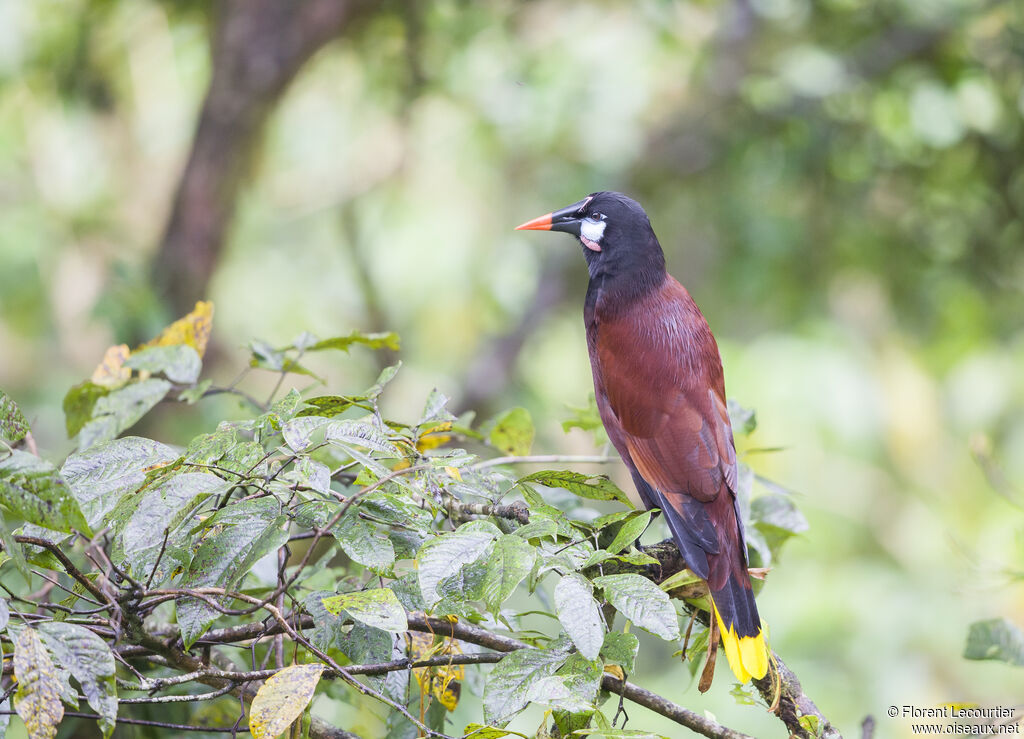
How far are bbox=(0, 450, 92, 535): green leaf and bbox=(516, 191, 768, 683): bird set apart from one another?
731 millimetres

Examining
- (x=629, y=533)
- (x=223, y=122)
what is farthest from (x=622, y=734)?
(x=223, y=122)

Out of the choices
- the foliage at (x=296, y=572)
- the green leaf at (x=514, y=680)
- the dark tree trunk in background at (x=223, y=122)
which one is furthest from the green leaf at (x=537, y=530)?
the dark tree trunk in background at (x=223, y=122)

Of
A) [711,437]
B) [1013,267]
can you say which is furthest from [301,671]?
[1013,267]

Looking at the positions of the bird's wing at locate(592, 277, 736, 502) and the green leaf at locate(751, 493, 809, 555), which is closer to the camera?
the green leaf at locate(751, 493, 809, 555)

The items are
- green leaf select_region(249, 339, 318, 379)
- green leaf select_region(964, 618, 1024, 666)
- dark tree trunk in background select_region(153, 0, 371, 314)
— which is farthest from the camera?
dark tree trunk in background select_region(153, 0, 371, 314)

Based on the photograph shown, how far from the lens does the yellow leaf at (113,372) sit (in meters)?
1.27

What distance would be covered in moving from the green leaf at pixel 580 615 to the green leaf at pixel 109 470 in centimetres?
38

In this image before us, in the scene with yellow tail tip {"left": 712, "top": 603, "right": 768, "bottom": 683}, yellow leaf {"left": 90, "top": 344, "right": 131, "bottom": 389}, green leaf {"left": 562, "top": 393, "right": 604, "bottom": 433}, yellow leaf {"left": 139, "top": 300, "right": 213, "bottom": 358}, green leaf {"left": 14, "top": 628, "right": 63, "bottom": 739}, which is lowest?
yellow tail tip {"left": 712, "top": 603, "right": 768, "bottom": 683}

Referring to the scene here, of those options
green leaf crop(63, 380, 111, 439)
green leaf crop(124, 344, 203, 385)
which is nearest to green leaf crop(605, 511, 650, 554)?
green leaf crop(124, 344, 203, 385)

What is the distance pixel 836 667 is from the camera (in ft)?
14.3

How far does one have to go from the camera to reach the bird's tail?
40.0 inches

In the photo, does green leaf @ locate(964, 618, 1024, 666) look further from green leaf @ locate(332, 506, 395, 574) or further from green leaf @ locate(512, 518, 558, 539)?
green leaf @ locate(332, 506, 395, 574)

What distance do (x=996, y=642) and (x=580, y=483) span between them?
0.60 metres

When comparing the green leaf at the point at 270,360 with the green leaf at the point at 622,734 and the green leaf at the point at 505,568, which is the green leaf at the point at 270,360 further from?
the green leaf at the point at 622,734
